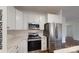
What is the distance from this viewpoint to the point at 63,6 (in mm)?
1625

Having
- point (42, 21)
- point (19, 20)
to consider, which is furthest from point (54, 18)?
point (19, 20)

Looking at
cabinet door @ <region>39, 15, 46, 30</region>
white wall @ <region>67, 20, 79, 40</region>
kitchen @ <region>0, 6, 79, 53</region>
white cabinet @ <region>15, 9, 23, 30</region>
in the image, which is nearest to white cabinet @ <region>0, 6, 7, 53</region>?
kitchen @ <region>0, 6, 79, 53</region>

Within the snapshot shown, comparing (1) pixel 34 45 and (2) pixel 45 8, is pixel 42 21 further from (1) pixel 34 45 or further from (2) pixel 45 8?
(1) pixel 34 45

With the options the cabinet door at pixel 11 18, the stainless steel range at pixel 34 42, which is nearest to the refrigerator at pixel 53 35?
the stainless steel range at pixel 34 42

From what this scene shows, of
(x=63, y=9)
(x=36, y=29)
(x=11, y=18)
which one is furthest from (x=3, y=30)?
(x=63, y=9)

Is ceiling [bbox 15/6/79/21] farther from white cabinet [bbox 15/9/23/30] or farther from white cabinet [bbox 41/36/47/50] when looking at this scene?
white cabinet [bbox 41/36/47/50]

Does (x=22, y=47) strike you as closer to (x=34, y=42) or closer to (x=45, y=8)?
(x=34, y=42)

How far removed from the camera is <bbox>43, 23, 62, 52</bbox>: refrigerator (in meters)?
1.62

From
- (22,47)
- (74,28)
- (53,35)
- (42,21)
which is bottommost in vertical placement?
(22,47)

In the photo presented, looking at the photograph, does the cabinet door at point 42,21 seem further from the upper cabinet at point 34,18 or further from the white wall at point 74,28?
the white wall at point 74,28

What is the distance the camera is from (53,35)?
165cm

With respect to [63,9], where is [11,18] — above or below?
below
